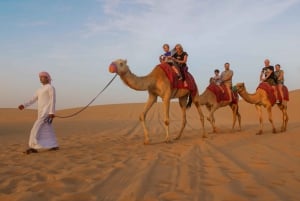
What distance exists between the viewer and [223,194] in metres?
4.29

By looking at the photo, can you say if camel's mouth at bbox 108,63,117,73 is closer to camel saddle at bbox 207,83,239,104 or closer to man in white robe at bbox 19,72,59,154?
man in white robe at bbox 19,72,59,154

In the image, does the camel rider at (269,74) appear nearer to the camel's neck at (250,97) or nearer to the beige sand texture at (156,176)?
the camel's neck at (250,97)

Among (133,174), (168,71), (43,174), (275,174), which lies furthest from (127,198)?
(168,71)

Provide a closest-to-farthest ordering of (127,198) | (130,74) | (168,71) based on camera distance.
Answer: (127,198)
(130,74)
(168,71)

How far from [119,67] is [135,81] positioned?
768mm

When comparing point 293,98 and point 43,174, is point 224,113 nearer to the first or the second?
point 293,98

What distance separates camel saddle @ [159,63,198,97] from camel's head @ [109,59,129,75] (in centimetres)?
159

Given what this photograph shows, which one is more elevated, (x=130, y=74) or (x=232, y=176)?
(x=130, y=74)

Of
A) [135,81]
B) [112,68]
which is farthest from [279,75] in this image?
[112,68]

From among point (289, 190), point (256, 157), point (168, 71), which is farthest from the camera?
point (168, 71)

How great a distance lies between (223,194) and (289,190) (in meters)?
0.91

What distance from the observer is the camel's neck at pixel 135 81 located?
369 inches

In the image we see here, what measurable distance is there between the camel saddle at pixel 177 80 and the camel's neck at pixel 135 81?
71 centimetres

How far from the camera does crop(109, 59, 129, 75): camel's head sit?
8.78m
